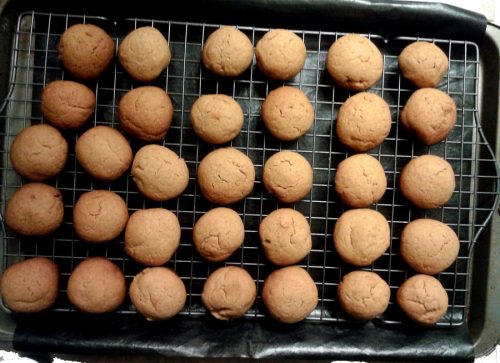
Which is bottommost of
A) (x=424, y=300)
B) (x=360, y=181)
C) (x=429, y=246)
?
(x=424, y=300)

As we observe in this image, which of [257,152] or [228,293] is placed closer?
[228,293]

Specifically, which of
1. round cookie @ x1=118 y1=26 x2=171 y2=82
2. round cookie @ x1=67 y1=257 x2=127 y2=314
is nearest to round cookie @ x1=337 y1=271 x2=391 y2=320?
round cookie @ x1=67 y1=257 x2=127 y2=314

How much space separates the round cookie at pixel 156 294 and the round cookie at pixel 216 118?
529mm

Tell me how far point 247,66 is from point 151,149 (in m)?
0.47

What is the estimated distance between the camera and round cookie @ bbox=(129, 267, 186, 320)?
5.25ft

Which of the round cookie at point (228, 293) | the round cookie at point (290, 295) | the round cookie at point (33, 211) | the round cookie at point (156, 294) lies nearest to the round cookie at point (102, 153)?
the round cookie at point (33, 211)

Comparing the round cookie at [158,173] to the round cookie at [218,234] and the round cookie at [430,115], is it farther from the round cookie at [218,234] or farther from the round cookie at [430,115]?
the round cookie at [430,115]

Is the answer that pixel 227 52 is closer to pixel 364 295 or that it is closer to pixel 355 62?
pixel 355 62

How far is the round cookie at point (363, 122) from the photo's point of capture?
1.65 metres

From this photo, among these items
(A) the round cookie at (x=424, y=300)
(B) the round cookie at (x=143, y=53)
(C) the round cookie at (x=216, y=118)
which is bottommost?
(A) the round cookie at (x=424, y=300)

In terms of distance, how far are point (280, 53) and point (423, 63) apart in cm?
54

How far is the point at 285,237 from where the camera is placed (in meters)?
1.62

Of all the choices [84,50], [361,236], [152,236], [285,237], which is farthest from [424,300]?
[84,50]

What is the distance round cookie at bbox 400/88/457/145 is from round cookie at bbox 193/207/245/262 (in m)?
0.75
